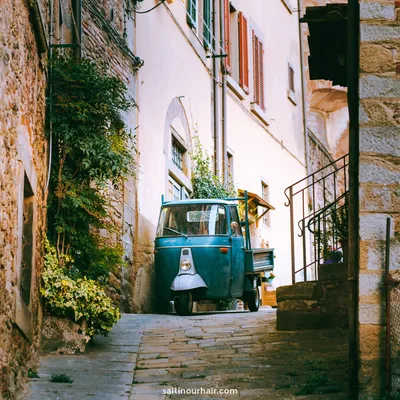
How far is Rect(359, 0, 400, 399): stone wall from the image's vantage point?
847 cm

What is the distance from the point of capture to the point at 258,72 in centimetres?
2380

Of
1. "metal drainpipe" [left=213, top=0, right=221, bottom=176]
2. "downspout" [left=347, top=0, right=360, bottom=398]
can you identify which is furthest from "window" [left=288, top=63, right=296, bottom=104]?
"downspout" [left=347, top=0, right=360, bottom=398]

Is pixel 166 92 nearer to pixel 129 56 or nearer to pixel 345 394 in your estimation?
pixel 129 56

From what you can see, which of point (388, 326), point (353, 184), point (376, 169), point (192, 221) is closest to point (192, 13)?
point (192, 221)

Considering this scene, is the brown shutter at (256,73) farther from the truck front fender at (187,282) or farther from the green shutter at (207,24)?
the truck front fender at (187,282)

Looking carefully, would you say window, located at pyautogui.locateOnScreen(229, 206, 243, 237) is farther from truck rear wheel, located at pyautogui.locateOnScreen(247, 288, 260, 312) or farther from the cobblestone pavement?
the cobblestone pavement

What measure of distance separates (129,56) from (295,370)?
7529 mm

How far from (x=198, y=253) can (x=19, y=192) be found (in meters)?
6.22

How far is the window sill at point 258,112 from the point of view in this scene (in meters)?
22.8

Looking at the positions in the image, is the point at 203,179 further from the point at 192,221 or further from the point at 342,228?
the point at 342,228

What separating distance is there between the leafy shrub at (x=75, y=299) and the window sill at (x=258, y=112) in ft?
41.8

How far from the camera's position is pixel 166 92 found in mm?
17562

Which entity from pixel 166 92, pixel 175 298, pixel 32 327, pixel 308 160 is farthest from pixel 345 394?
pixel 308 160

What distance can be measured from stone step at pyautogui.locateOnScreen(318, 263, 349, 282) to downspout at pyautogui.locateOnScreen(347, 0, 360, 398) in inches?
96.1
